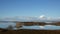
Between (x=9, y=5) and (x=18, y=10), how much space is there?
0.28 m

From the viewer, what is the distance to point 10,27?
95.9 inches

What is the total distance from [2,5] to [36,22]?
104 centimetres

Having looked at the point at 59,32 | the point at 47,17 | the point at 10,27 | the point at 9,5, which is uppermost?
the point at 9,5

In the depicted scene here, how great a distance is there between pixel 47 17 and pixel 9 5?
1090mm

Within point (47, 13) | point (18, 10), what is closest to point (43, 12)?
point (47, 13)

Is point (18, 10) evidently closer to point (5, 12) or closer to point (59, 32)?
point (5, 12)

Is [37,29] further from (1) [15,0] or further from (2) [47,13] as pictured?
(1) [15,0]

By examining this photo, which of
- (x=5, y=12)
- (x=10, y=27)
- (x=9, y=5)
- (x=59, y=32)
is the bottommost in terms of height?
(x=59, y=32)

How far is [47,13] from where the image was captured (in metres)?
2.47

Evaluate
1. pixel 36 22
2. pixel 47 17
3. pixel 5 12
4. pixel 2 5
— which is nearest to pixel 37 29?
pixel 36 22

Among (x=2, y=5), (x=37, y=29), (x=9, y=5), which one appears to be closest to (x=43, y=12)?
(x=37, y=29)

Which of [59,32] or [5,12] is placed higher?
[5,12]

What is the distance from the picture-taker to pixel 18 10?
2.50m

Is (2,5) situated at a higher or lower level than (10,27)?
higher
